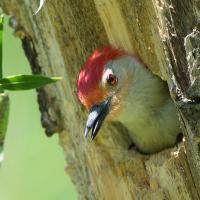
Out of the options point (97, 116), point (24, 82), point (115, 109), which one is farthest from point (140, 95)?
point (24, 82)

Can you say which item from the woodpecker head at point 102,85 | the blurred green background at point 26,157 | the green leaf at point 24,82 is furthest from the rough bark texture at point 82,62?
the blurred green background at point 26,157

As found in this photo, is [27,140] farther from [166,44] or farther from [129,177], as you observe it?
[166,44]

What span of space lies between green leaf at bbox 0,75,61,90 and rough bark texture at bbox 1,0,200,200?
26.9 inches

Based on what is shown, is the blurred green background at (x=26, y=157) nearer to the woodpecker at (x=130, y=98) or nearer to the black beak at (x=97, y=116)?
the woodpecker at (x=130, y=98)

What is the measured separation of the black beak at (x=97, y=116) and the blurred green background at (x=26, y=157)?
161cm

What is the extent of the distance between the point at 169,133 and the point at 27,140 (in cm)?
176

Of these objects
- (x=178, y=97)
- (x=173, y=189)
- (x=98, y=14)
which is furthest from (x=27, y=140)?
(x=178, y=97)

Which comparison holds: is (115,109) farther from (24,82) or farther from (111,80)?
(24,82)

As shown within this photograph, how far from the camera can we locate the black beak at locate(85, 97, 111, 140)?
4.08 m

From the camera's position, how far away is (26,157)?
6.09m

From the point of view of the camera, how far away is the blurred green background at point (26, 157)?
5820 millimetres

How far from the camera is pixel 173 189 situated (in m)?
3.89

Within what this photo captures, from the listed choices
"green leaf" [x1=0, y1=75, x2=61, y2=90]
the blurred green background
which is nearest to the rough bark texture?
"green leaf" [x1=0, y1=75, x2=61, y2=90]

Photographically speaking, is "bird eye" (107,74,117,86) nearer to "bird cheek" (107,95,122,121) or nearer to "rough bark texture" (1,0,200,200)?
"bird cheek" (107,95,122,121)
